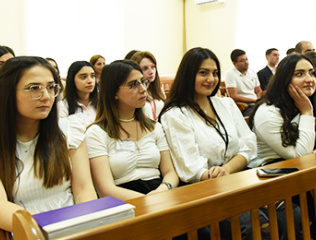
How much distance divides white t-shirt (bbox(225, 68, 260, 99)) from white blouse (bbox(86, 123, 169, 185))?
3.81 m

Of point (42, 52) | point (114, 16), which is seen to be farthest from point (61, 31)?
point (114, 16)

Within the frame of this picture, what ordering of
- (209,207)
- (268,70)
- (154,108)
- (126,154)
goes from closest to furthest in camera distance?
1. (209,207)
2. (126,154)
3. (154,108)
4. (268,70)

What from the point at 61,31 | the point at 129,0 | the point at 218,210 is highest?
the point at 129,0

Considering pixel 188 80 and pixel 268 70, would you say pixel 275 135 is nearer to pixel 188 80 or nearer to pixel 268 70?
pixel 188 80

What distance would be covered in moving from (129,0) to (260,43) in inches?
122

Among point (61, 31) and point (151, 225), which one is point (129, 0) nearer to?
point (61, 31)

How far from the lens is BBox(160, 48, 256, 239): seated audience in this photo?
83.3 inches

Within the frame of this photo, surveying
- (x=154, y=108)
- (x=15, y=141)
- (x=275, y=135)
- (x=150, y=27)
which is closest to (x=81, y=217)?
(x=15, y=141)

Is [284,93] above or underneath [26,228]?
above

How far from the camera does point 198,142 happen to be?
7.17 feet

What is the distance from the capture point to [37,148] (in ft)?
5.29

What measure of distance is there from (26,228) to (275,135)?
1.87 metres

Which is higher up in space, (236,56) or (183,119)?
(236,56)

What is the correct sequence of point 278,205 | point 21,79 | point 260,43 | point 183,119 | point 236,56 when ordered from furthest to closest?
point 260,43
point 236,56
point 183,119
point 278,205
point 21,79
